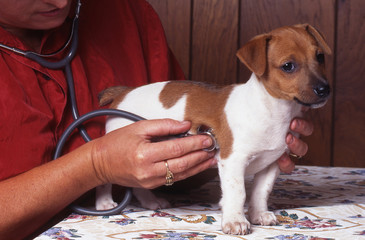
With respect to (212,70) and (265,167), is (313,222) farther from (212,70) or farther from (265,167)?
(212,70)

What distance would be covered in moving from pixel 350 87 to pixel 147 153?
5.44ft

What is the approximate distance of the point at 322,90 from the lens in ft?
4.30

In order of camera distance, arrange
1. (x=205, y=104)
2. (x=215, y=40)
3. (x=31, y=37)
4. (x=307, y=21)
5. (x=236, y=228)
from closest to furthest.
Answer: (x=236, y=228) → (x=205, y=104) → (x=31, y=37) → (x=307, y=21) → (x=215, y=40)

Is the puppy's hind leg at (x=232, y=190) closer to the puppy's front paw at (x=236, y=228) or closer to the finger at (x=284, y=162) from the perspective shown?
the puppy's front paw at (x=236, y=228)

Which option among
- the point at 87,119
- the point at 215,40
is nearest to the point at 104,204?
the point at 87,119

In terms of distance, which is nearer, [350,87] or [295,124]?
[295,124]

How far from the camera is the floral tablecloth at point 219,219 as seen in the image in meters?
1.20

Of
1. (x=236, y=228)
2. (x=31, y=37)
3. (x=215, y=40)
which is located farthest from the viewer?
(x=215, y=40)

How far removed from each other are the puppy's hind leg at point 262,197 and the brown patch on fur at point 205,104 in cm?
17

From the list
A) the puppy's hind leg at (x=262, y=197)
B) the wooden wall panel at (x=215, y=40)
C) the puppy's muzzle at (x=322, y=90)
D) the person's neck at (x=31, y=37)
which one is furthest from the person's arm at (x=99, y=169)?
the wooden wall panel at (x=215, y=40)

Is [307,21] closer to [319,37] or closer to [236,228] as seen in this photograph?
[319,37]

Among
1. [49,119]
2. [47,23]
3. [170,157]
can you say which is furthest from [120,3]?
[170,157]

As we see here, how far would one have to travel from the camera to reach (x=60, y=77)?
156cm

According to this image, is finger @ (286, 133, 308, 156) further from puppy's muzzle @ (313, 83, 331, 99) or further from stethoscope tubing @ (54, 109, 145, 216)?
stethoscope tubing @ (54, 109, 145, 216)
